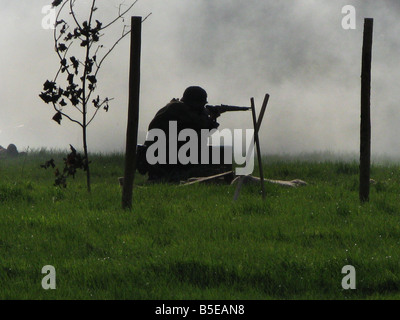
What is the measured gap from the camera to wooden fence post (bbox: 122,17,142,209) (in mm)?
12211

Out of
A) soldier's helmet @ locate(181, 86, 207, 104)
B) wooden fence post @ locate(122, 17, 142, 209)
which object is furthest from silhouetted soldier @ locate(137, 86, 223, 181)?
wooden fence post @ locate(122, 17, 142, 209)

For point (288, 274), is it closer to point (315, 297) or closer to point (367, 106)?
point (315, 297)

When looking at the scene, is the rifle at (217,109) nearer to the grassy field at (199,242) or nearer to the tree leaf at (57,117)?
the grassy field at (199,242)

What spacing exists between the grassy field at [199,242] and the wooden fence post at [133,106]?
460 millimetres

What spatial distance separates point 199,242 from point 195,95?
22.1 feet

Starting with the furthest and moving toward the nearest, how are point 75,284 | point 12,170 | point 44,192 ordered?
point 12,170 < point 44,192 < point 75,284

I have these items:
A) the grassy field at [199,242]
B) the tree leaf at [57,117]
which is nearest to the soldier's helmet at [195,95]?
the grassy field at [199,242]

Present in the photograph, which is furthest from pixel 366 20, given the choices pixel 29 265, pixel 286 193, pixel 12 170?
pixel 12 170

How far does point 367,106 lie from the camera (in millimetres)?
13055

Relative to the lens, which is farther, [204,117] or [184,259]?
[204,117]

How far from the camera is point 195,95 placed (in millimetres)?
16359

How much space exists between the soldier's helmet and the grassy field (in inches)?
95.9

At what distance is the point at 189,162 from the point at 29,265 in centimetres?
746

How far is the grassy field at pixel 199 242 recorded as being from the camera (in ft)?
27.8
